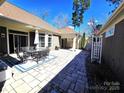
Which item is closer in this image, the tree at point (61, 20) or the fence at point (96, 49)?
the fence at point (96, 49)

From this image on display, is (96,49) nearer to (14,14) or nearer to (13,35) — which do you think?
(13,35)

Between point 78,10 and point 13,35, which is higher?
point 78,10

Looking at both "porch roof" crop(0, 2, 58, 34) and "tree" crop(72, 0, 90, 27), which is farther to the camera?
"tree" crop(72, 0, 90, 27)

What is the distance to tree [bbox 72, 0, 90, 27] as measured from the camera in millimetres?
21906

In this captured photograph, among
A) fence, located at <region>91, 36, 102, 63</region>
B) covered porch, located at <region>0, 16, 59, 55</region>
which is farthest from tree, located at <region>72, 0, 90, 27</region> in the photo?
fence, located at <region>91, 36, 102, 63</region>

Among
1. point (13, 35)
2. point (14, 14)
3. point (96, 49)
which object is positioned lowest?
point (96, 49)

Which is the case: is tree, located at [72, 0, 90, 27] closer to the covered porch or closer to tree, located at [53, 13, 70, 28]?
tree, located at [53, 13, 70, 28]

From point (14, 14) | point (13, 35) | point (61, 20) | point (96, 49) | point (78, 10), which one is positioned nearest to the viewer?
point (96, 49)

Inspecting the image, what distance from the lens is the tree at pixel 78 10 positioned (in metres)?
21.9

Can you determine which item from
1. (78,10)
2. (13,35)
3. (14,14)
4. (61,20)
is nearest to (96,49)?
(13,35)

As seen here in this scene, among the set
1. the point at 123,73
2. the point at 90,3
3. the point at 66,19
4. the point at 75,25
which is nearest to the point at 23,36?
the point at 123,73

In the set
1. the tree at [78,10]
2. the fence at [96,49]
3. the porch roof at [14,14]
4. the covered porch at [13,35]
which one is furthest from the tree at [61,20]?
the fence at [96,49]

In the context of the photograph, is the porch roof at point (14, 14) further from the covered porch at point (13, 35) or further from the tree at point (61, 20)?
the tree at point (61, 20)

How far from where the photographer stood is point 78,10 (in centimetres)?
2264
